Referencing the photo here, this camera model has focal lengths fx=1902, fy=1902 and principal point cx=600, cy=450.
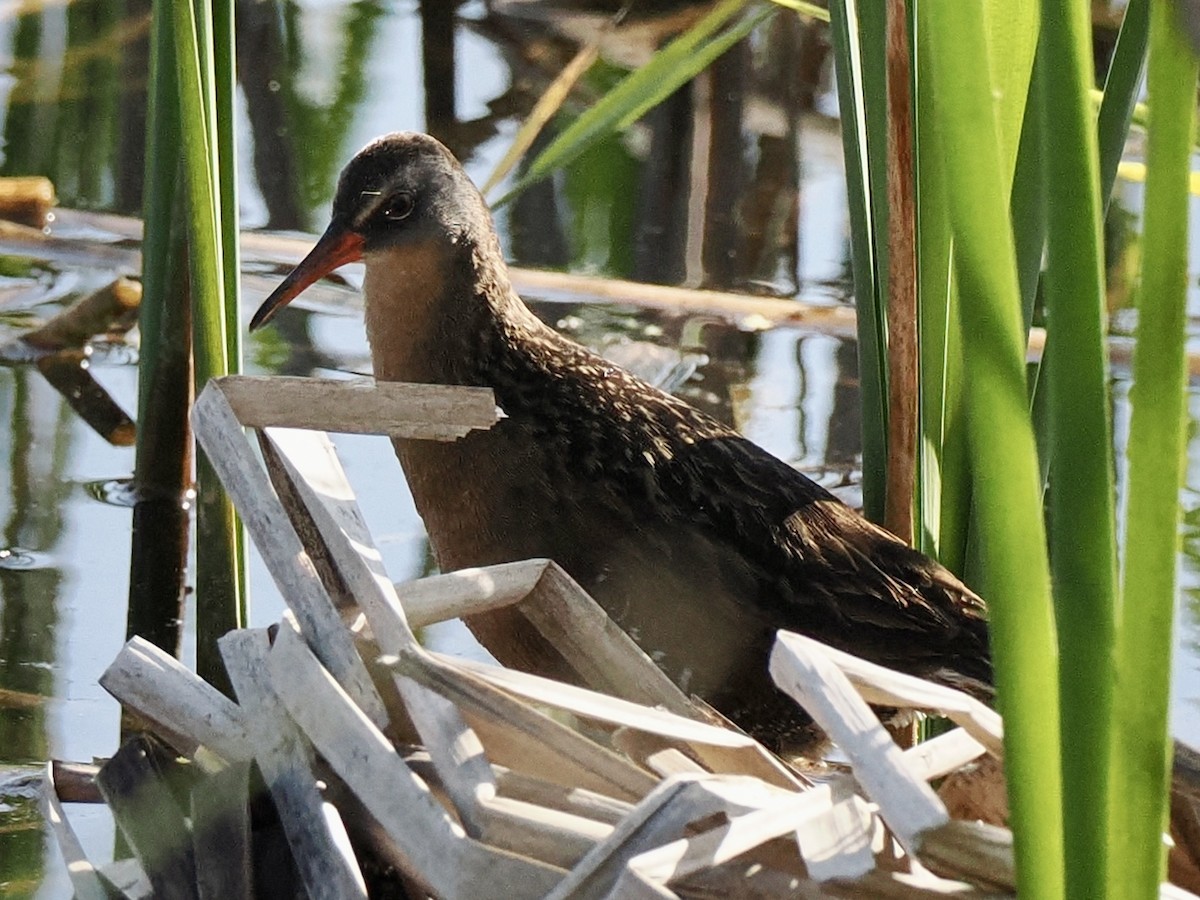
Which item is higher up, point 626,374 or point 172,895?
point 626,374

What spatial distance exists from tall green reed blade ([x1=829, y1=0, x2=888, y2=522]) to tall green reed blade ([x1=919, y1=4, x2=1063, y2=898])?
1.00 m

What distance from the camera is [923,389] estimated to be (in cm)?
217

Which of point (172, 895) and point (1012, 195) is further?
point (1012, 195)

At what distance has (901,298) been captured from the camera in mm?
2434

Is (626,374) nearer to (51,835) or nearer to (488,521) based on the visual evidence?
(488,521)

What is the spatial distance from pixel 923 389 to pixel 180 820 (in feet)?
3.09

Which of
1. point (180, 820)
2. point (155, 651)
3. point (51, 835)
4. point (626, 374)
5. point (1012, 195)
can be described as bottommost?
point (51, 835)

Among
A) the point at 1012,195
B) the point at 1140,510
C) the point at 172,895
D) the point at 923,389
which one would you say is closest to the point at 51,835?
the point at 172,895

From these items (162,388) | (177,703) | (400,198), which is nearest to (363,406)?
(177,703)

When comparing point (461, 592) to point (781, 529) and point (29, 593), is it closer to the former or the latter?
point (781, 529)

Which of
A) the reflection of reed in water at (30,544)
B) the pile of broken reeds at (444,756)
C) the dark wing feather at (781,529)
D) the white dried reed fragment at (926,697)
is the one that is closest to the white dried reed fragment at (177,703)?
the pile of broken reeds at (444,756)

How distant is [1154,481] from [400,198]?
1.85 m

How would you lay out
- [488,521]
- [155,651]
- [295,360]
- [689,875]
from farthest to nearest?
[295,360]
[488,521]
[155,651]
[689,875]

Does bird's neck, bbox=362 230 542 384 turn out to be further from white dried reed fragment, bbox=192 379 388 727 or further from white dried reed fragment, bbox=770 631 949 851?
white dried reed fragment, bbox=770 631 949 851
